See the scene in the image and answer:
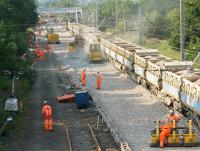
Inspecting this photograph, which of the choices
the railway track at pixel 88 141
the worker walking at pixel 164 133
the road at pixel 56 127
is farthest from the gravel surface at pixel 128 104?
the railway track at pixel 88 141

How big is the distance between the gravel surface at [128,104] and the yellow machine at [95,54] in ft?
13.2

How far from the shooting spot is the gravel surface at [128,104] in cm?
2270

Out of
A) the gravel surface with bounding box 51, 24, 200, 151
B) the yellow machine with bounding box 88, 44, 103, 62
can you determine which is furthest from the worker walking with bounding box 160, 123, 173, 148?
the yellow machine with bounding box 88, 44, 103, 62

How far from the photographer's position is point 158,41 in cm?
7312

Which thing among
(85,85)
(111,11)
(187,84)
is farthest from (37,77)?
(111,11)

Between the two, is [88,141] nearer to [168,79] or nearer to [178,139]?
[178,139]

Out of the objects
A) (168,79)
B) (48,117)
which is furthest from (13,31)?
(48,117)

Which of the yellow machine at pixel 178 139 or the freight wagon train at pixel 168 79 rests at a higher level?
the freight wagon train at pixel 168 79

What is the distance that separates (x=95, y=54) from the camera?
5422 centimetres

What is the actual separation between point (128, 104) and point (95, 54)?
24.1 m

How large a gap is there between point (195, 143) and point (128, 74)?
22.2 meters

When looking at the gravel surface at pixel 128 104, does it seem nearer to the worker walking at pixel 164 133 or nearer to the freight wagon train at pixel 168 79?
the worker walking at pixel 164 133

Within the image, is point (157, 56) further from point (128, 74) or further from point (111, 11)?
point (111, 11)

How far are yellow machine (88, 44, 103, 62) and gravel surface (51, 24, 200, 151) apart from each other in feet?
13.2
